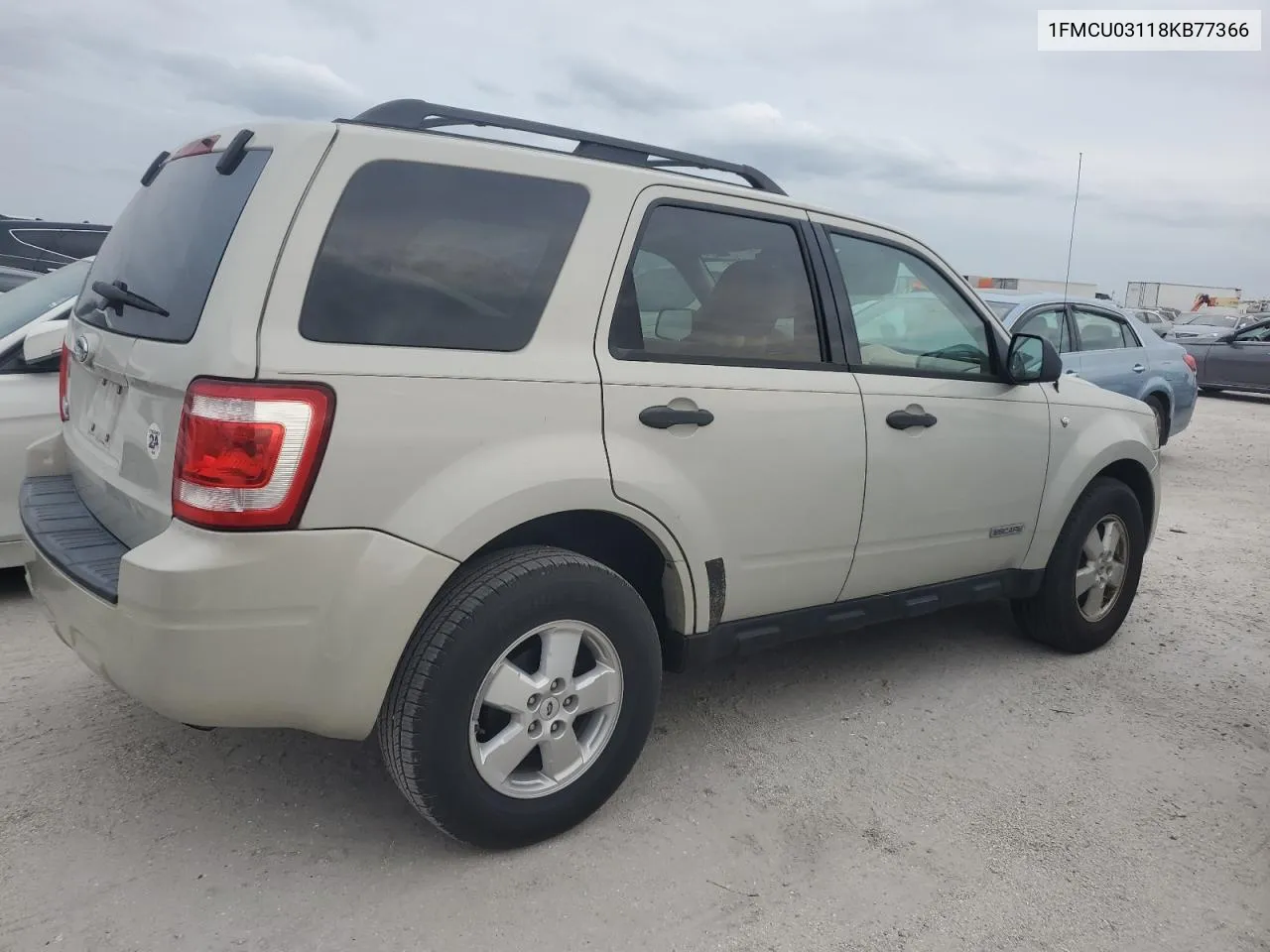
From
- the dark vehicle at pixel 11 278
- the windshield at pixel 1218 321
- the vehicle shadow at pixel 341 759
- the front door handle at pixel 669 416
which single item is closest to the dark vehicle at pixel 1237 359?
the windshield at pixel 1218 321

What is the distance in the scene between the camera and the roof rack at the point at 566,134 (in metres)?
2.62

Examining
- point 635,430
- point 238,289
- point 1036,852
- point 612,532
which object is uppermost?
point 238,289

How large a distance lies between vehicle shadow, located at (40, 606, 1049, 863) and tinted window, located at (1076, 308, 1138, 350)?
16.1 ft

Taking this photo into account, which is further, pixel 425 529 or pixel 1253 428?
pixel 1253 428

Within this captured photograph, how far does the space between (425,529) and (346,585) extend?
0.22 m

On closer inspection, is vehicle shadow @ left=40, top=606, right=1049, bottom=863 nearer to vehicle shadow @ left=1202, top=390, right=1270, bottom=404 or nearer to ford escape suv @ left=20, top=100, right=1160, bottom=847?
ford escape suv @ left=20, top=100, right=1160, bottom=847

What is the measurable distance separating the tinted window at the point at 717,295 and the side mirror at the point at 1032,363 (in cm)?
103

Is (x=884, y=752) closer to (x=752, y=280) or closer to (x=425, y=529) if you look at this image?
(x=752, y=280)

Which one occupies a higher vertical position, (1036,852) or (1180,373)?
(1180,373)

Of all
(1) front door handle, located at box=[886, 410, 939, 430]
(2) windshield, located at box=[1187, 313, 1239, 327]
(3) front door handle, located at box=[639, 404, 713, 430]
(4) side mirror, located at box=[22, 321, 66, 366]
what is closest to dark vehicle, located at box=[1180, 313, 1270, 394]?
(2) windshield, located at box=[1187, 313, 1239, 327]

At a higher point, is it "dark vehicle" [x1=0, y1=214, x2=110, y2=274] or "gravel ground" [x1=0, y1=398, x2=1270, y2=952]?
"dark vehicle" [x1=0, y1=214, x2=110, y2=274]

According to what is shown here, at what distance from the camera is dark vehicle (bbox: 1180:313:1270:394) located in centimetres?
1605

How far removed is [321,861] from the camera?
2.64m

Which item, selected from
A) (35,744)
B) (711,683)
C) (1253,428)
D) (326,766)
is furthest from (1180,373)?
(35,744)
